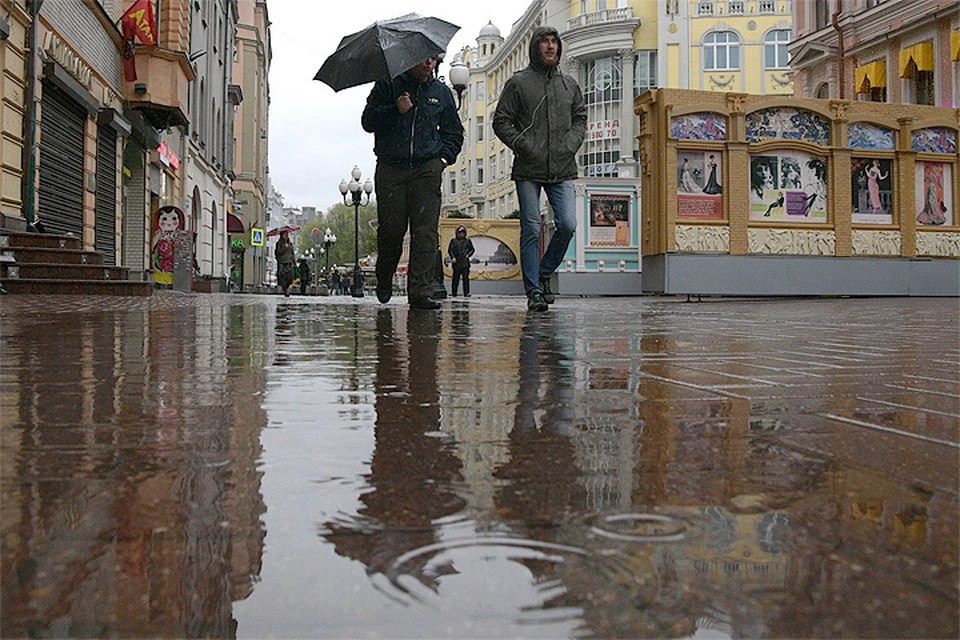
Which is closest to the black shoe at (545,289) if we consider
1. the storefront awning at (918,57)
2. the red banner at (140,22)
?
the red banner at (140,22)

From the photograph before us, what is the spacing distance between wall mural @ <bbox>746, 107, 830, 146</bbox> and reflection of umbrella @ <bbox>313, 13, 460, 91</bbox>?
30.6 feet

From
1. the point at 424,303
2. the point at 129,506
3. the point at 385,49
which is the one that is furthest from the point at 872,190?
the point at 129,506

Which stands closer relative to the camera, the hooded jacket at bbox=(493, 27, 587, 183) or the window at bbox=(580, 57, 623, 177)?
the hooded jacket at bbox=(493, 27, 587, 183)

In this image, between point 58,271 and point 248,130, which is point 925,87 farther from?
point 248,130

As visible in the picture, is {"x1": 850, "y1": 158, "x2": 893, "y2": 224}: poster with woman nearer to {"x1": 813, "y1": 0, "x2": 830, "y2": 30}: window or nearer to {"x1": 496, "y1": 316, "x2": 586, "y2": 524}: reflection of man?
{"x1": 496, "y1": 316, "x2": 586, "y2": 524}: reflection of man

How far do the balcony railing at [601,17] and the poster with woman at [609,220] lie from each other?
26.8 m

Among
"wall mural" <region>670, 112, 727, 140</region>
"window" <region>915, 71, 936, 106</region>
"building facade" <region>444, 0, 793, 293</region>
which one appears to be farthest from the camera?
"building facade" <region>444, 0, 793, 293</region>

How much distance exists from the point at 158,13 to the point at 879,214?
15460 mm

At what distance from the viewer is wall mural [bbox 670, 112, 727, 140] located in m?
15.5

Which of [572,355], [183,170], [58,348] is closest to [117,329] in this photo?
[58,348]

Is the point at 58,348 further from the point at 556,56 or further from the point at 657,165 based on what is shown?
the point at 657,165

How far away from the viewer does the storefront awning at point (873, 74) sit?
1123 inches

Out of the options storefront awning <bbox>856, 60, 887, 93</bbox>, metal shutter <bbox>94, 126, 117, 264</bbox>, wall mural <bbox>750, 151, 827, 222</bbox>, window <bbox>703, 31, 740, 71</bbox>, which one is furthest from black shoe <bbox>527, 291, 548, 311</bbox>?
window <bbox>703, 31, 740, 71</bbox>

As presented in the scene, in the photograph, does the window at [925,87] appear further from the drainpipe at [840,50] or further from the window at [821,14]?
the window at [821,14]
